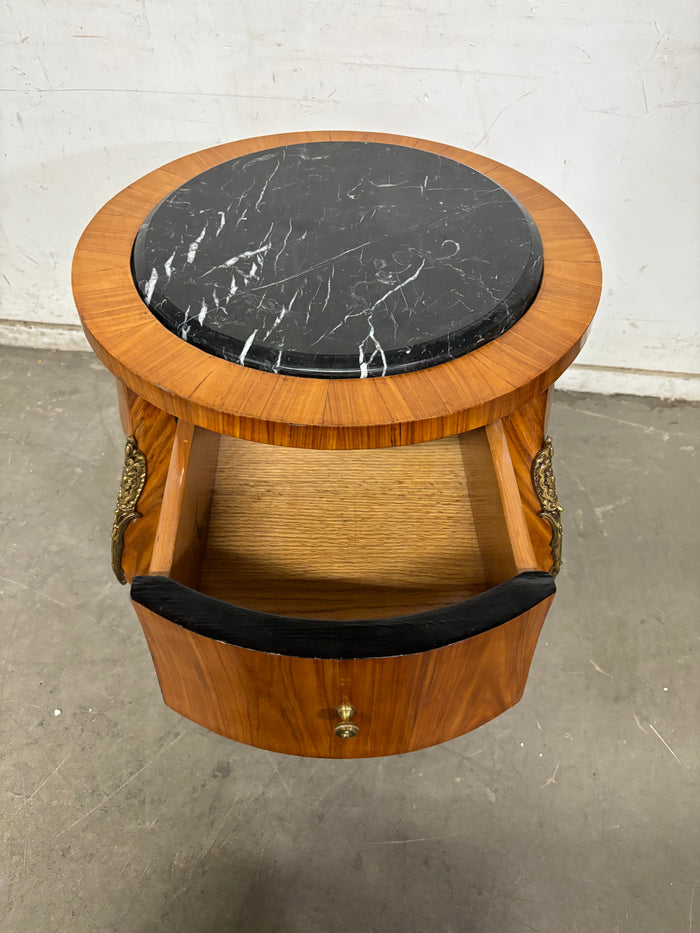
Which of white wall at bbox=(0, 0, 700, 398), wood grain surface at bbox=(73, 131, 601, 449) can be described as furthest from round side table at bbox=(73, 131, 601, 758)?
white wall at bbox=(0, 0, 700, 398)

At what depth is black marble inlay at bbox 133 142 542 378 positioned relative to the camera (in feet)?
2.79

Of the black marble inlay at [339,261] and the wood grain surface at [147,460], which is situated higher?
the black marble inlay at [339,261]

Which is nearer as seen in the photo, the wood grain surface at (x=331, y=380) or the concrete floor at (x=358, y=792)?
the wood grain surface at (x=331, y=380)

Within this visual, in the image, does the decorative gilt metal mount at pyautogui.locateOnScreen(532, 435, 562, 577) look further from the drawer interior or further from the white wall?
the white wall

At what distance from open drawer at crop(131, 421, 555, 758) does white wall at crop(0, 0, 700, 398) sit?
61 cm

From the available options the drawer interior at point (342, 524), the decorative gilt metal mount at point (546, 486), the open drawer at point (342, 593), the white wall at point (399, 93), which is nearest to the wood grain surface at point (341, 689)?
the open drawer at point (342, 593)

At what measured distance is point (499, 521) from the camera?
970 millimetres

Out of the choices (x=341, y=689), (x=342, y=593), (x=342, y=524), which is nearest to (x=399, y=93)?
(x=342, y=524)

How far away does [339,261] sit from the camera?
958mm

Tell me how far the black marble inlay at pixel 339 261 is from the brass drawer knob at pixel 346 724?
0.34m

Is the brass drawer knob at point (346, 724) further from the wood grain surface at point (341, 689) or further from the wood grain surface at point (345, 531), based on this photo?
the wood grain surface at point (345, 531)

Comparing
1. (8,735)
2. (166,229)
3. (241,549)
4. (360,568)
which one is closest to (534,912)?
(360,568)

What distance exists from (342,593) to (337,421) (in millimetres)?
347

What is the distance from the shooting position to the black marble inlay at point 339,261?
2.79 feet
